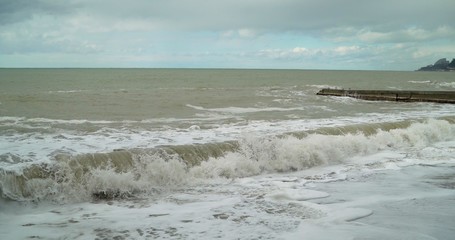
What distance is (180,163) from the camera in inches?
382

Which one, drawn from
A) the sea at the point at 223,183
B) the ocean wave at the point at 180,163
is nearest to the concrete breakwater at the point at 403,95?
the sea at the point at 223,183

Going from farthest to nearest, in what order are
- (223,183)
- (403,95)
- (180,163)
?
(403,95)
(180,163)
(223,183)

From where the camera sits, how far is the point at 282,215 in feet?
21.4

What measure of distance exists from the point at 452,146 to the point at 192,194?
10317mm

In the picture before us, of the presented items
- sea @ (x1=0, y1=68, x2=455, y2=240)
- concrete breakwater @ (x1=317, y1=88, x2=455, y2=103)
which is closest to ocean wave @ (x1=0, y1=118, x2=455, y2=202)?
sea @ (x1=0, y1=68, x2=455, y2=240)

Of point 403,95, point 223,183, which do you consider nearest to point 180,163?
point 223,183

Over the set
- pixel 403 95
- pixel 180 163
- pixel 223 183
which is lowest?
pixel 223 183

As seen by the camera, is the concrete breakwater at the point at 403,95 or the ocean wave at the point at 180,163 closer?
the ocean wave at the point at 180,163

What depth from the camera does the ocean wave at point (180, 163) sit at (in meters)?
8.04

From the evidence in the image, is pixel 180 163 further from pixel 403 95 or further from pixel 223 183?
pixel 403 95

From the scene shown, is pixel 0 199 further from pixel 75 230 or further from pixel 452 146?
pixel 452 146

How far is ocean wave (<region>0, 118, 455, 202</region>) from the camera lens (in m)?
8.04

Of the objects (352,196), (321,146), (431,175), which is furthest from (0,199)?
(431,175)

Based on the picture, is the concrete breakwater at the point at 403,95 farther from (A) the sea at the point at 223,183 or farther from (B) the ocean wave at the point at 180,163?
(B) the ocean wave at the point at 180,163
